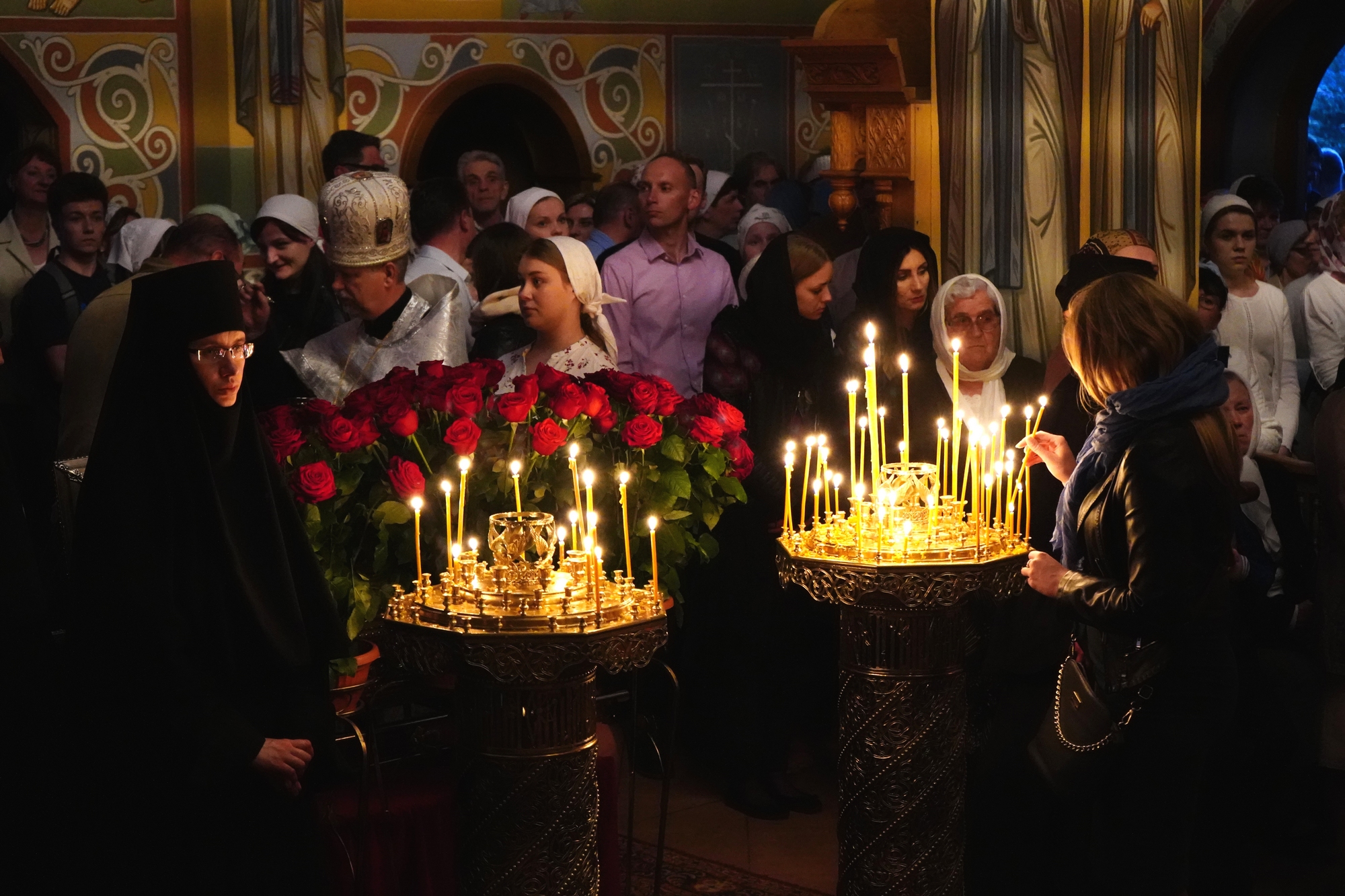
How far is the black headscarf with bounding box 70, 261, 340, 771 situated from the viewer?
8.61 feet

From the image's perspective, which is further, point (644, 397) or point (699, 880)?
point (699, 880)

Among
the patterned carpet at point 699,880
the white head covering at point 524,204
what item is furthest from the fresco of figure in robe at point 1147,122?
the patterned carpet at point 699,880

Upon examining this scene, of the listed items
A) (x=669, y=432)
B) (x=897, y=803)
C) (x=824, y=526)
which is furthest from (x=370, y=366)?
(x=897, y=803)

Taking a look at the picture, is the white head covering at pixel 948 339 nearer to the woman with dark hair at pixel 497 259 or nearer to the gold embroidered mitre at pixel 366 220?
the woman with dark hair at pixel 497 259

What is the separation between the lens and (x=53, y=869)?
3146 millimetres

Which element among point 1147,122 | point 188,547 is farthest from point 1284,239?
point 188,547

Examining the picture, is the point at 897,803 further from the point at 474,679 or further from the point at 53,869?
the point at 53,869

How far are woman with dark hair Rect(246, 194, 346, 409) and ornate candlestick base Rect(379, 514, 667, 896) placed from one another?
210 cm

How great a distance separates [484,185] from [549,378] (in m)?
3.74

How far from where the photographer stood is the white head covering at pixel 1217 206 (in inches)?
237

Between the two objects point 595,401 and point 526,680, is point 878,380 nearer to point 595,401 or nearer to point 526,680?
point 595,401

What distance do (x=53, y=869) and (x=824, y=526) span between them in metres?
1.61

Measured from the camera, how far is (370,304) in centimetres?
401

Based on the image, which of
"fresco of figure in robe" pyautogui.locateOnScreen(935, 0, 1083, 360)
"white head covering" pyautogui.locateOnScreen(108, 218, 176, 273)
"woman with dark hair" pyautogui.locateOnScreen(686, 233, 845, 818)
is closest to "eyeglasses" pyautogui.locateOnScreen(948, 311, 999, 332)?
"woman with dark hair" pyautogui.locateOnScreen(686, 233, 845, 818)
